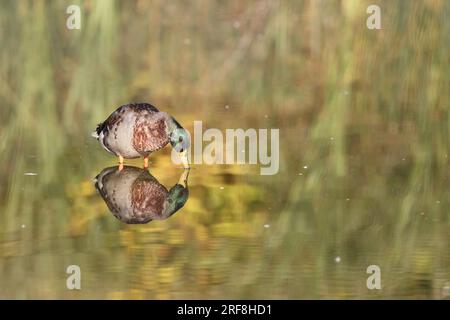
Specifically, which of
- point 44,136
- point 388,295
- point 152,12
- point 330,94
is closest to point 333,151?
point 330,94

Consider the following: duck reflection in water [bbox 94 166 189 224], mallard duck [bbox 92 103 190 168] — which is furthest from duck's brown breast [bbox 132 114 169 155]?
duck reflection in water [bbox 94 166 189 224]

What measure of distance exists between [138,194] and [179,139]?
1.62 ft

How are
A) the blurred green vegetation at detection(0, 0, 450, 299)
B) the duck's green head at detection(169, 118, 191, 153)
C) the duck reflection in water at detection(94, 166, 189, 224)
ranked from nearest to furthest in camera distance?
the blurred green vegetation at detection(0, 0, 450, 299) → the duck reflection in water at detection(94, 166, 189, 224) → the duck's green head at detection(169, 118, 191, 153)

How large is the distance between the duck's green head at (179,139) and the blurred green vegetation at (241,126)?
9cm

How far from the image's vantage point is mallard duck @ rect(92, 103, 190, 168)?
4.64m

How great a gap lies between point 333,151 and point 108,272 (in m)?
1.64

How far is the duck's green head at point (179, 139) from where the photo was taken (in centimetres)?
464

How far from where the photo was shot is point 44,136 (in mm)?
4973

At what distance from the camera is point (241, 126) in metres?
5.25

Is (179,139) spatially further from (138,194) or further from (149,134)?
(138,194)

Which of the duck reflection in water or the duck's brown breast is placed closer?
the duck reflection in water

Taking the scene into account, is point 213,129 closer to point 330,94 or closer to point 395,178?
point 330,94

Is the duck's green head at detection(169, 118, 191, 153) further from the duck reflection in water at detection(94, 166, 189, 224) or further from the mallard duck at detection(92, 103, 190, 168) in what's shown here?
the duck reflection in water at detection(94, 166, 189, 224)

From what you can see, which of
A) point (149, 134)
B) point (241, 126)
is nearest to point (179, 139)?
point (149, 134)
